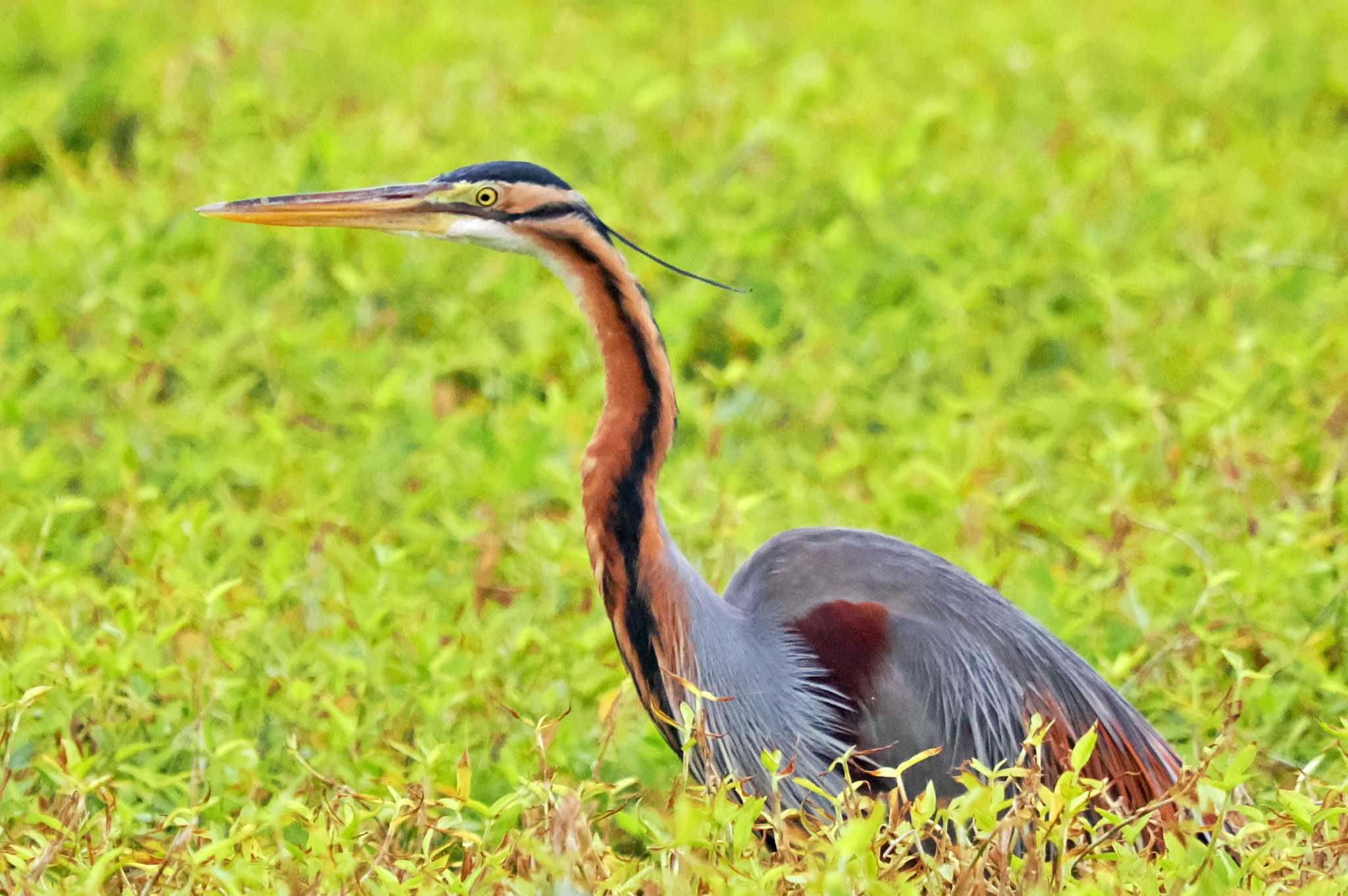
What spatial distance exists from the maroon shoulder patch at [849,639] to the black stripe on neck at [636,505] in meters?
0.24

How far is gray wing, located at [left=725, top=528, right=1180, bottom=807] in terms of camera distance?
2.94 meters

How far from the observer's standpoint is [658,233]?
551 centimetres

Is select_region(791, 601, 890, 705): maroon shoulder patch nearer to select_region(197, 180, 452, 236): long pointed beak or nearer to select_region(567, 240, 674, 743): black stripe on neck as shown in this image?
select_region(567, 240, 674, 743): black stripe on neck

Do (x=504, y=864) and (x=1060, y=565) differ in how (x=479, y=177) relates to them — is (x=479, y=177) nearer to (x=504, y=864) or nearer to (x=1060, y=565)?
(x=504, y=864)

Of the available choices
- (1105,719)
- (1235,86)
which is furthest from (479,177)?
(1235,86)

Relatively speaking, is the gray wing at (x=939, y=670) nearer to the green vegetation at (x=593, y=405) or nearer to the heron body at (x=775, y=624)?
the heron body at (x=775, y=624)

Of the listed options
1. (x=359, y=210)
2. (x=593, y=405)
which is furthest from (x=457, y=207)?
(x=593, y=405)

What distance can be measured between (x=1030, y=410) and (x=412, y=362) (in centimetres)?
163

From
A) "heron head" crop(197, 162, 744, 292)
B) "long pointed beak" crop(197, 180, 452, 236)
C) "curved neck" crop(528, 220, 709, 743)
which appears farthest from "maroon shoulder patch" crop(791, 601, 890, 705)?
"long pointed beak" crop(197, 180, 452, 236)

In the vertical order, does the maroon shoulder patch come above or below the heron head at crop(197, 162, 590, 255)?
below

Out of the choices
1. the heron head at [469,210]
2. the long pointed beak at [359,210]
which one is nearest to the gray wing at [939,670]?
the heron head at [469,210]

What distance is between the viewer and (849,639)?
116 inches

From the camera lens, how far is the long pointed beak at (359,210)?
3.01 meters

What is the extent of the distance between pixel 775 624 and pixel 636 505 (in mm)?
315
